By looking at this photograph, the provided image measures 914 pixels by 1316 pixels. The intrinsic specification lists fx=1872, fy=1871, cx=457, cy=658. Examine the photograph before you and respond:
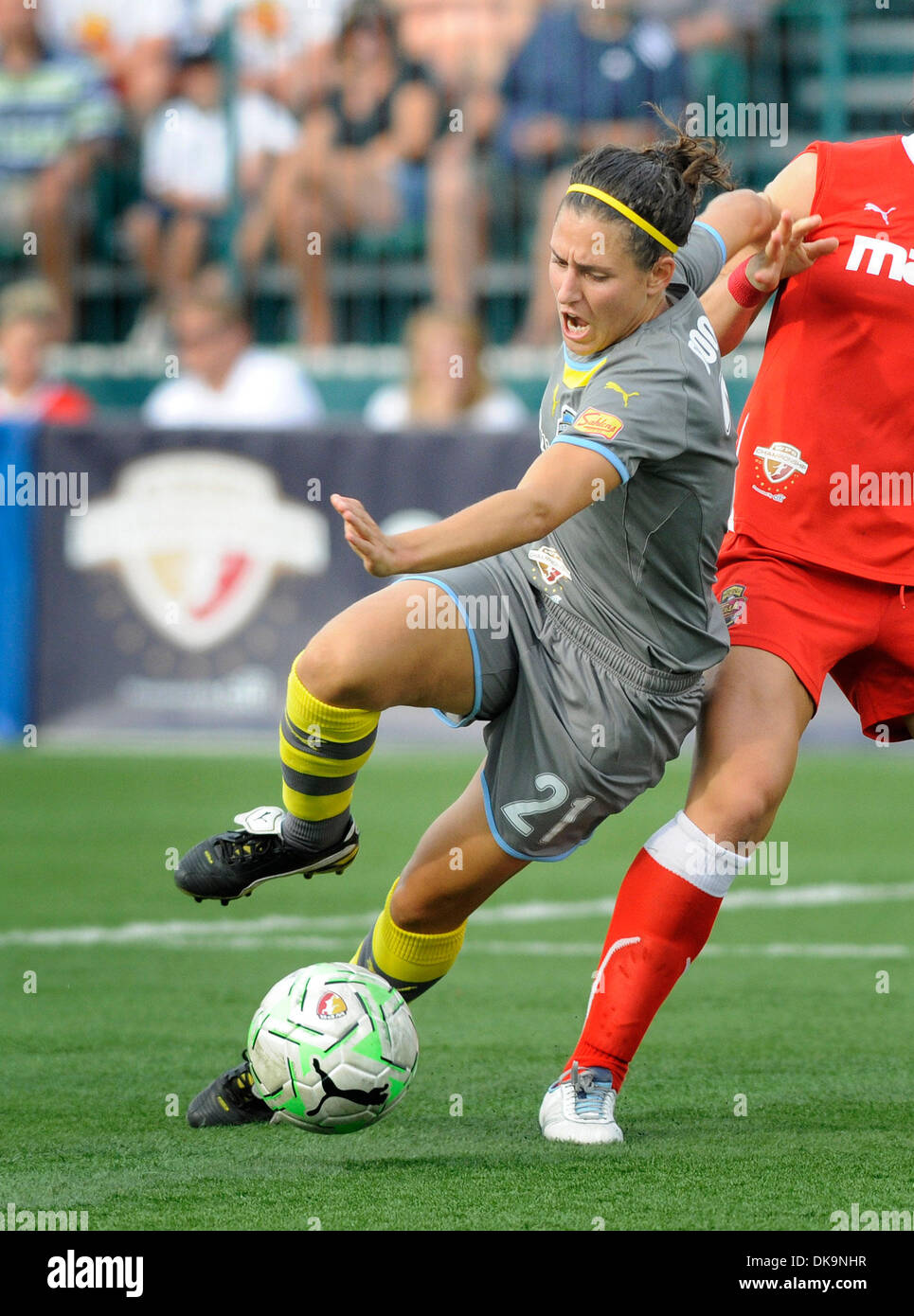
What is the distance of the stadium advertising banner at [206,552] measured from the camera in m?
9.89

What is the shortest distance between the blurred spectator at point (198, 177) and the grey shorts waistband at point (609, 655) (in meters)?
9.05

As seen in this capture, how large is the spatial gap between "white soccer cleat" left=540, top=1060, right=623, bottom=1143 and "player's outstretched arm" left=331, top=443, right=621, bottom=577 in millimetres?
1286

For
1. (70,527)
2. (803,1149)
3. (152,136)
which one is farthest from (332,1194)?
(152,136)

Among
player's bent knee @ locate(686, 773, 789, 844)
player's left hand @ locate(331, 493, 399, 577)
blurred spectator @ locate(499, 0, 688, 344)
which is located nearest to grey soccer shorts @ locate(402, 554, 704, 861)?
player's bent knee @ locate(686, 773, 789, 844)

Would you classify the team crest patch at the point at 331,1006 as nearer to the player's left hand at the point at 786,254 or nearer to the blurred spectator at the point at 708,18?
the player's left hand at the point at 786,254

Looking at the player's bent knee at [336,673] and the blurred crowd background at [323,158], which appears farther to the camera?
the blurred crowd background at [323,158]

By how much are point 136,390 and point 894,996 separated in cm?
842

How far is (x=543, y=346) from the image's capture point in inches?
475

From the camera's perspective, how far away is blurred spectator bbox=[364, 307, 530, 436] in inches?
409

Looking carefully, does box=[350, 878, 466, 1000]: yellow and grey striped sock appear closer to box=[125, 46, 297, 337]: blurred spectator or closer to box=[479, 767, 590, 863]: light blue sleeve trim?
box=[479, 767, 590, 863]: light blue sleeve trim

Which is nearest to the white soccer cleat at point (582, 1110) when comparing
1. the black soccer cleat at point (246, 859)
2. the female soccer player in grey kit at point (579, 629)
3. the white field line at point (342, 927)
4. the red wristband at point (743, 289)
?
the female soccer player in grey kit at point (579, 629)

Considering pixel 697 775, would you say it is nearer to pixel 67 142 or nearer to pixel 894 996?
pixel 894 996

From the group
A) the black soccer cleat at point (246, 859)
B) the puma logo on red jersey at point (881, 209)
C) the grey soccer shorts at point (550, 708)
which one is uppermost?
the puma logo on red jersey at point (881, 209)

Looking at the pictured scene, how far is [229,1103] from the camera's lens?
418 cm
